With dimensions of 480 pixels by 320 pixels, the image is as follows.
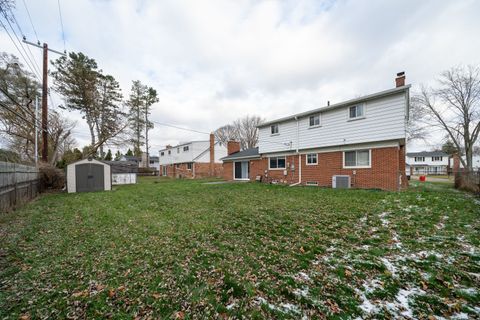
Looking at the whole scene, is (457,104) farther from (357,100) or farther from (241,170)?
(241,170)

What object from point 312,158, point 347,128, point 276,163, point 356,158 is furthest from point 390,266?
point 276,163

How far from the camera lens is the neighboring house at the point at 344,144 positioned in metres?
9.85

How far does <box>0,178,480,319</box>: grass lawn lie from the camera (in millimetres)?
2330

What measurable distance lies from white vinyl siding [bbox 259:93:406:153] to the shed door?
12859mm

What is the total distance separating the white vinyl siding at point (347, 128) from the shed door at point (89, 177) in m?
12.9

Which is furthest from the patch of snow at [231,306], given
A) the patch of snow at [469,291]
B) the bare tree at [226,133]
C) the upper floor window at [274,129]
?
the bare tree at [226,133]

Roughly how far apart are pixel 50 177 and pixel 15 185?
650 cm

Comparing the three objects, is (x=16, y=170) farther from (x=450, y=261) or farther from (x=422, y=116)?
(x=422, y=116)

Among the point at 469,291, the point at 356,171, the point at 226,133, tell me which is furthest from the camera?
the point at 226,133

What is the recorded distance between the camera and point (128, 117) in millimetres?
23375

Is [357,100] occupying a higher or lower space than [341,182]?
higher

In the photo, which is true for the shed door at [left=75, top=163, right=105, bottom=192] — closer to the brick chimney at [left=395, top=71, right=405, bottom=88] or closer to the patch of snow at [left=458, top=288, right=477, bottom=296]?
the patch of snow at [left=458, top=288, right=477, bottom=296]

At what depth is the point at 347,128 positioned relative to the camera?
11266 millimetres

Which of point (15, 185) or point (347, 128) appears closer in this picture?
point (15, 185)
